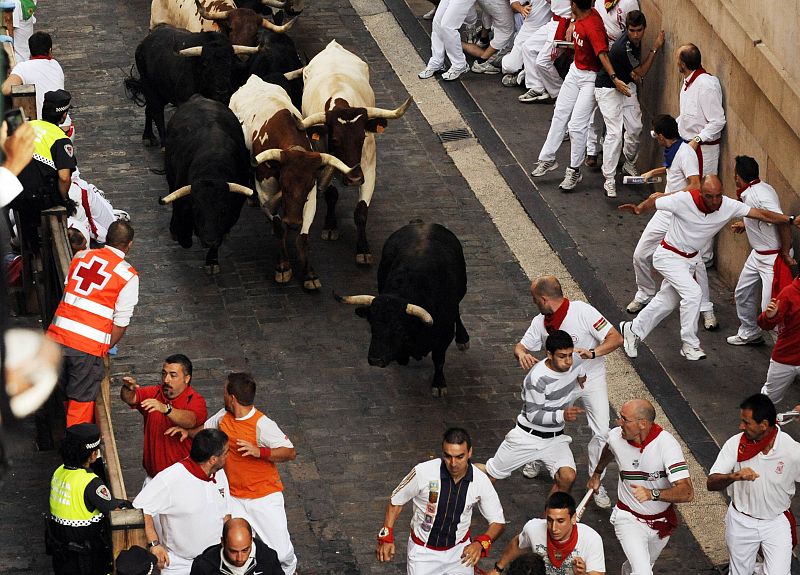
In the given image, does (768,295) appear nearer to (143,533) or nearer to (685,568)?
(685,568)

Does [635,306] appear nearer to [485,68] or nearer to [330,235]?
[330,235]

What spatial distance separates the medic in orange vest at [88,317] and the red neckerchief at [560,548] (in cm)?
343

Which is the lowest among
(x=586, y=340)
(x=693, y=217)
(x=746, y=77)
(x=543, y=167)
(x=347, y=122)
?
(x=543, y=167)

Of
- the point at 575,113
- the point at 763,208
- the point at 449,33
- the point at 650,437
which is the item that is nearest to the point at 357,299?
the point at 650,437

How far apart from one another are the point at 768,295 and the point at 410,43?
28.5 feet

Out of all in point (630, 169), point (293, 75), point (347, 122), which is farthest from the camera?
point (293, 75)

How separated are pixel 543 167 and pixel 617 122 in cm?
112

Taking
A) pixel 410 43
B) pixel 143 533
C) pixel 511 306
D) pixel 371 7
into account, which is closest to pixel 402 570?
pixel 143 533

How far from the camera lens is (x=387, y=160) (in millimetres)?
16516

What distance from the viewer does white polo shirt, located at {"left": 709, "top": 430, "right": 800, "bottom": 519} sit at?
8.91m

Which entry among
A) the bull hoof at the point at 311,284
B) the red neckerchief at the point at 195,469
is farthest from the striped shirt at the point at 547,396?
the bull hoof at the point at 311,284

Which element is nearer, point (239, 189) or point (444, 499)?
point (444, 499)

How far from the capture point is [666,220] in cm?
1291

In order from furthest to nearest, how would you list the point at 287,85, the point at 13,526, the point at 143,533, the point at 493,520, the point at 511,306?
1. the point at 287,85
2. the point at 511,306
3. the point at 13,526
4. the point at 493,520
5. the point at 143,533
